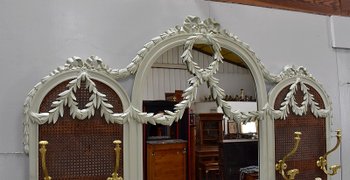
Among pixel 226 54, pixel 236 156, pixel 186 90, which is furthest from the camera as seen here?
pixel 236 156

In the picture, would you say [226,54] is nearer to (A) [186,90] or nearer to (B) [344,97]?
(A) [186,90]

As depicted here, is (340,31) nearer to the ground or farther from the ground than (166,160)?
farther from the ground

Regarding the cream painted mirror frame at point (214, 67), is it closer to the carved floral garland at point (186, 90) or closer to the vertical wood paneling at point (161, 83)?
the carved floral garland at point (186, 90)

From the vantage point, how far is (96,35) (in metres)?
1.10

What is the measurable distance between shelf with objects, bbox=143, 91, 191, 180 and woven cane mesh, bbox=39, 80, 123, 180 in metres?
0.16

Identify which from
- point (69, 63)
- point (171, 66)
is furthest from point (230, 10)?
point (69, 63)

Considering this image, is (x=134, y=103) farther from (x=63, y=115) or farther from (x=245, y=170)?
(x=245, y=170)

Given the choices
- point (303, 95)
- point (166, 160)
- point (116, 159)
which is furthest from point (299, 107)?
point (116, 159)

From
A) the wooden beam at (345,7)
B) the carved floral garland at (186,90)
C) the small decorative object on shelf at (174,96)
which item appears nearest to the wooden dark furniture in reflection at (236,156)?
the carved floral garland at (186,90)

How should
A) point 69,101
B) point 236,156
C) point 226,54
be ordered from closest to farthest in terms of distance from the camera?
point 69,101 → point 226,54 → point 236,156

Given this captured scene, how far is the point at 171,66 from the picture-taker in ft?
4.07

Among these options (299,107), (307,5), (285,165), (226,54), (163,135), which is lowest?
(285,165)

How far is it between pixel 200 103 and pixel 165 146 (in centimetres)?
24

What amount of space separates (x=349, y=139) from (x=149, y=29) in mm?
1056
